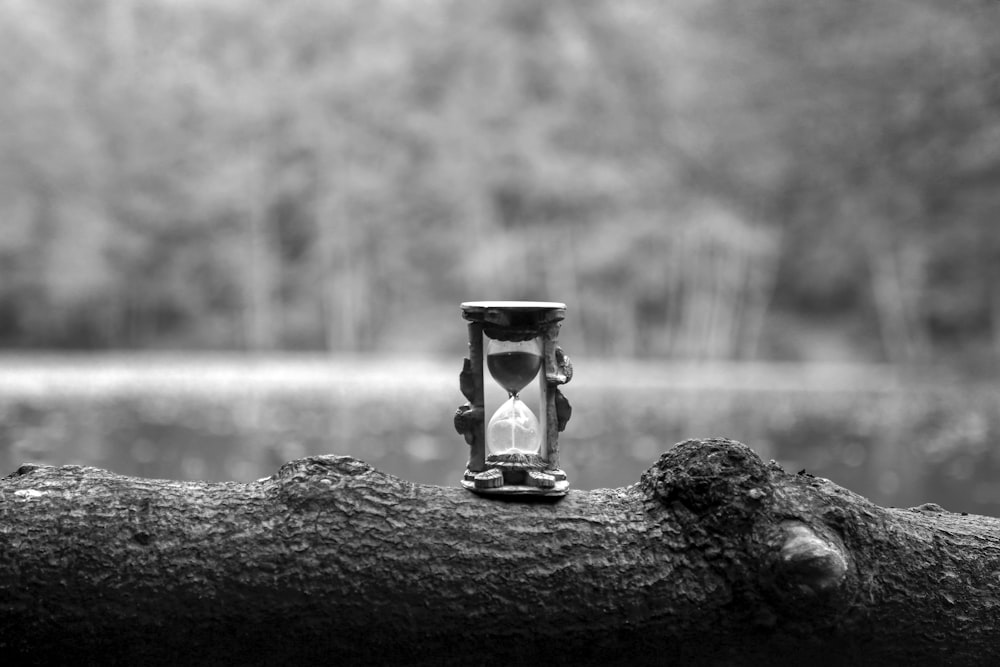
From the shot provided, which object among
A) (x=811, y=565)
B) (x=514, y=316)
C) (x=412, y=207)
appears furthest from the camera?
(x=412, y=207)

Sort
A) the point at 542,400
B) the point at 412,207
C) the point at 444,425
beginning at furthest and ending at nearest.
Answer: the point at 412,207, the point at 444,425, the point at 542,400

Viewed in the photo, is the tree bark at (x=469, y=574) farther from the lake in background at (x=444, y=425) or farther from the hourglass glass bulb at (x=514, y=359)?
the lake in background at (x=444, y=425)

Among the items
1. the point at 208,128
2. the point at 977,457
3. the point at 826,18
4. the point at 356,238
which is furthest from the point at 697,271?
the point at 977,457

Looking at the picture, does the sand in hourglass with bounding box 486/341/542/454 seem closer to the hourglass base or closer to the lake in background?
the hourglass base

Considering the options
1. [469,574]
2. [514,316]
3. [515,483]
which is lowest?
[469,574]

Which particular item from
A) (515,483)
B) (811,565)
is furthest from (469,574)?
(811,565)

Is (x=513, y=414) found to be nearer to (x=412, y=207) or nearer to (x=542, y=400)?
(x=542, y=400)

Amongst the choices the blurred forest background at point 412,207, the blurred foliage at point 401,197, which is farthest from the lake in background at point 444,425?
the blurred foliage at point 401,197
